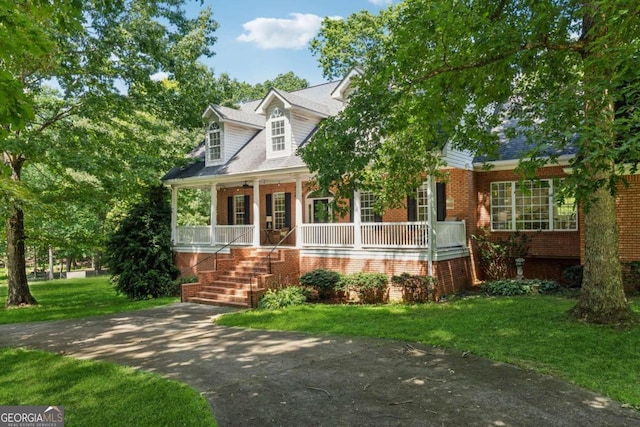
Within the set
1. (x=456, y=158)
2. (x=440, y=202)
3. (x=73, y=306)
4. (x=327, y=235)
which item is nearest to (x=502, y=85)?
(x=456, y=158)

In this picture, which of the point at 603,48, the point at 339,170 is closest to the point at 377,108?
the point at 339,170

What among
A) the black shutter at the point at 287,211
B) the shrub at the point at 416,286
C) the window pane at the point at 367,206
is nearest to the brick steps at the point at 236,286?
the black shutter at the point at 287,211

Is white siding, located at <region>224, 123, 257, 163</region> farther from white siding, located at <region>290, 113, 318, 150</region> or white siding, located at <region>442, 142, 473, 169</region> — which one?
white siding, located at <region>442, 142, 473, 169</region>

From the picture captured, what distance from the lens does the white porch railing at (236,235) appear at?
55.8 feet

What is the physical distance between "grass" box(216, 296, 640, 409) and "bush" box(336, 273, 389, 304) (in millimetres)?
1127

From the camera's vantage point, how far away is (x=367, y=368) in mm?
6305

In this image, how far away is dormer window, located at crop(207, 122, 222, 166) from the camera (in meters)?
18.8

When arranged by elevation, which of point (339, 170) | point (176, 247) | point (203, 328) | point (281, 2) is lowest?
point (203, 328)

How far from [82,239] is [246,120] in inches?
320

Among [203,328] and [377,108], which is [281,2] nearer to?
[377,108]

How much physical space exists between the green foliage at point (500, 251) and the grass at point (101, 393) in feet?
37.9

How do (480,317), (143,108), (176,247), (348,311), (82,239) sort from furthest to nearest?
(176,247), (82,239), (143,108), (348,311), (480,317)

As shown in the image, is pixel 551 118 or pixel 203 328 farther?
pixel 203 328

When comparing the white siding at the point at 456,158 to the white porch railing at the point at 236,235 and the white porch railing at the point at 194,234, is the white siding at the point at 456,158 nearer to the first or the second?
the white porch railing at the point at 236,235
